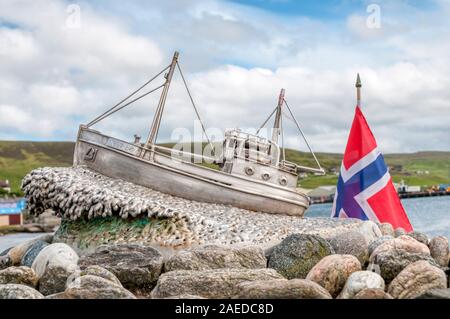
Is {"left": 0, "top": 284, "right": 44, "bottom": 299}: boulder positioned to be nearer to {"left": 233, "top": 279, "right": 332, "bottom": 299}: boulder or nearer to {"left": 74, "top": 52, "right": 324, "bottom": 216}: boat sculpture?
{"left": 233, "top": 279, "right": 332, "bottom": 299}: boulder

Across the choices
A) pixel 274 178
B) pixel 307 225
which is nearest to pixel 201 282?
pixel 307 225

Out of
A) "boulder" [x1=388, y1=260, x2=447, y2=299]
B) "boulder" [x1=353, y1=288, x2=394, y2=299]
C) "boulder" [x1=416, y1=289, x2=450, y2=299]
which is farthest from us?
"boulder" [x1=388, y1=260, x2=447, y2=299]

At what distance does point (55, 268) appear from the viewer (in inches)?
553

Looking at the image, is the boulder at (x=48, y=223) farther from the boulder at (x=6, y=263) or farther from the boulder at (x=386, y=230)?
the boulder at (x=386, y=230)

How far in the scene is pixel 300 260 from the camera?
1444 centimetres

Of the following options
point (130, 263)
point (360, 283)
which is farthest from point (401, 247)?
point (130, 263)

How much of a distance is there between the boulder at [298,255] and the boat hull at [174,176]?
15.9ft

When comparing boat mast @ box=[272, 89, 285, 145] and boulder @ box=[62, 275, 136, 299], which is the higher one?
boat mast @ box=[272, 89, 285, 145]

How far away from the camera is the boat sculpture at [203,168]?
19.3 m

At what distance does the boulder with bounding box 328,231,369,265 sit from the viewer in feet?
50.0

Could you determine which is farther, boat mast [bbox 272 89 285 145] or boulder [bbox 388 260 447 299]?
boat mast [bbox 272 89 285 145]

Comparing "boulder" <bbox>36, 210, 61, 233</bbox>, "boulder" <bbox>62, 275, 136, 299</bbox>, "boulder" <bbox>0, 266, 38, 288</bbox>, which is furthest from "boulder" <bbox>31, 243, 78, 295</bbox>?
"boulder" <bbox>36, 210, 61, 233</bbox>

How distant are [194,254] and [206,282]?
6.30 feet

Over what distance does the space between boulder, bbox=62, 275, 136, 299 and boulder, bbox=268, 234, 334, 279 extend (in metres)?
3.96
